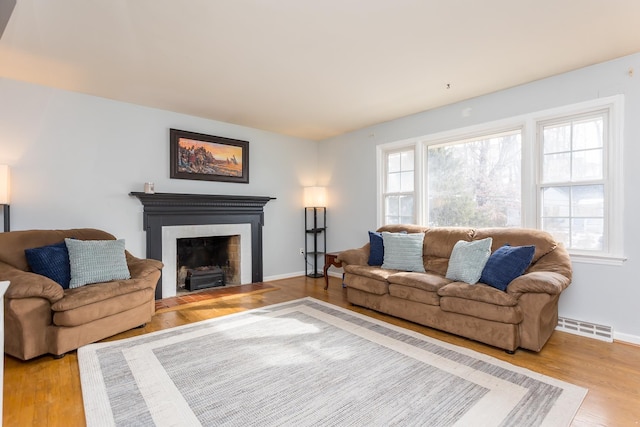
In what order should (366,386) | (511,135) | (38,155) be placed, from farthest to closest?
(511,135) → (38,155) → (366,386)

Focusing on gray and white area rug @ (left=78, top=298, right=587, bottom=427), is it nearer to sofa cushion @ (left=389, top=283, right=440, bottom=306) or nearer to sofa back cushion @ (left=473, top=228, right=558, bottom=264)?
sofa cushion @ (left=389, top=283, right=440, bottom=306)

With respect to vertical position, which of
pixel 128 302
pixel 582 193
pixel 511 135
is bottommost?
pixel 128 302

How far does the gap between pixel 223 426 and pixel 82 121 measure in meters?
3.65

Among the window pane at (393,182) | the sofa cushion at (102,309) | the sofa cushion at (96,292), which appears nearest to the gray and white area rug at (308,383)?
the sofa cushion at (102,309)

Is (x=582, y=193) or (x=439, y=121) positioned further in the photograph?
(x=439, y=121)

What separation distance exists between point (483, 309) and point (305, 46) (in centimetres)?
263

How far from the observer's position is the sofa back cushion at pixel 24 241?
2.82 meters

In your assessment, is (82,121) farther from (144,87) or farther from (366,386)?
(366,386)

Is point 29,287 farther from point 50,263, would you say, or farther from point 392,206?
point 392,206

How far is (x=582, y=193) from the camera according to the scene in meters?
3.09

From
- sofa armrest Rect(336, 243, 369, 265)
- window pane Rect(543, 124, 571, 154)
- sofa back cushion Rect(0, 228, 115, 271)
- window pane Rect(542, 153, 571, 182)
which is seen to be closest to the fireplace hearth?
sofa back cushion Rect(0, 228, 115, 271)

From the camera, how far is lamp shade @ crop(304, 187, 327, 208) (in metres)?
5.52

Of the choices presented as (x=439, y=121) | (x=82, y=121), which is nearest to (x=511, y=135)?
(x=439, y=121)

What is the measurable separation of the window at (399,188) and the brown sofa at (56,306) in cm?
325
